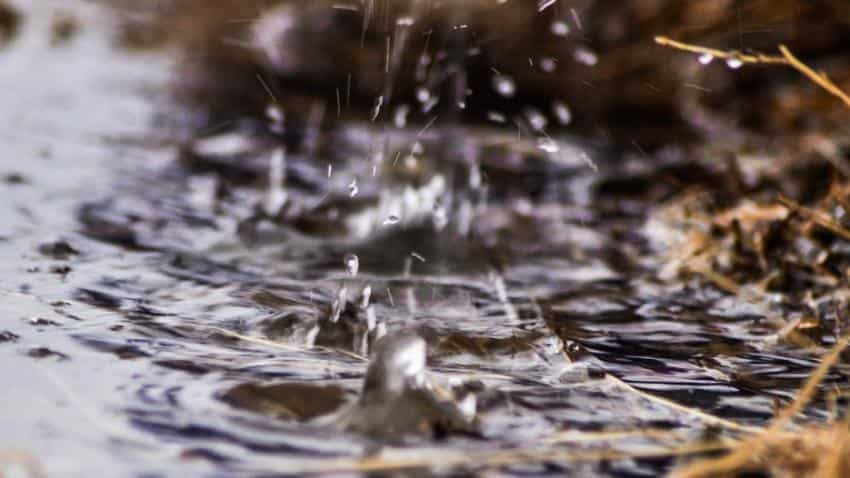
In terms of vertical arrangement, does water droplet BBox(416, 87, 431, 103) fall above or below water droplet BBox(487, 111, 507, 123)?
above

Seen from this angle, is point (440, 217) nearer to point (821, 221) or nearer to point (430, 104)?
point (821, 221)

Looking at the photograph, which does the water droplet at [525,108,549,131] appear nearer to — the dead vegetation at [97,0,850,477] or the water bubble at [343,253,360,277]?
the dead vegetation at [97,0,850,477]

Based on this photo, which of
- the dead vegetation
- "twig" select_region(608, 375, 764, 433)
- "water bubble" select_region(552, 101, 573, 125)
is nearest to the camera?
"twig" select_region(608, 375, 764, 433)

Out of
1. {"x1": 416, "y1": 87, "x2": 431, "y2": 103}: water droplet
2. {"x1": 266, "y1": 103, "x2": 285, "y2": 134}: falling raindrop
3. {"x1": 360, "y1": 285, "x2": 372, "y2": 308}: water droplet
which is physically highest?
{"x1": 416, "y1": 87, "x2": 431, "y2": 103}: water droplet

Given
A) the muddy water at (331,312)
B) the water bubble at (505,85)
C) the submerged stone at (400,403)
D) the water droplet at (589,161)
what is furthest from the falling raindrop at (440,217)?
the submerged stone at (400,403)

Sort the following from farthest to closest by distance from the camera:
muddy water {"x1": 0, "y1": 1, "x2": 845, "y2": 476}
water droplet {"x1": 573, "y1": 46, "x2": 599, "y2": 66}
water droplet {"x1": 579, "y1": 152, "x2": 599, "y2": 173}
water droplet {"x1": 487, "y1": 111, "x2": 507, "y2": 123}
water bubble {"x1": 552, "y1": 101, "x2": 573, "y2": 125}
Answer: water bubble {"x1": 552, "y1": 101, "x2": 573, "y2": 125} < water droplet {"x1": 573, "y1": 46, "x2": 599, "y2": 66} < water droplet {"x1": 487, "y1": 111, "x2": 507, "y2": 123} < water droplet {"x1": 579, "y1": 152, "x2": 599, "y2": 173} < muddy water {"x1": 0, "y1": 1, "x2": 845, "y2": 476}

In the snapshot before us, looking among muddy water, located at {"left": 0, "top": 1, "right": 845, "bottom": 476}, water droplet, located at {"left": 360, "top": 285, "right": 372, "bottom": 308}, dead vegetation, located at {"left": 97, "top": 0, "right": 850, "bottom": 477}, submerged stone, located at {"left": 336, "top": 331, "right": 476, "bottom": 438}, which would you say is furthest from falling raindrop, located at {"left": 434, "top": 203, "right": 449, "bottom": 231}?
submerged stone, located at {"left": 336, "top": 331, "right": 476, "bottom": 438}

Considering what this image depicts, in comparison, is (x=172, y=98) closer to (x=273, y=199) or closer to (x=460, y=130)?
(x=460, y=130)
